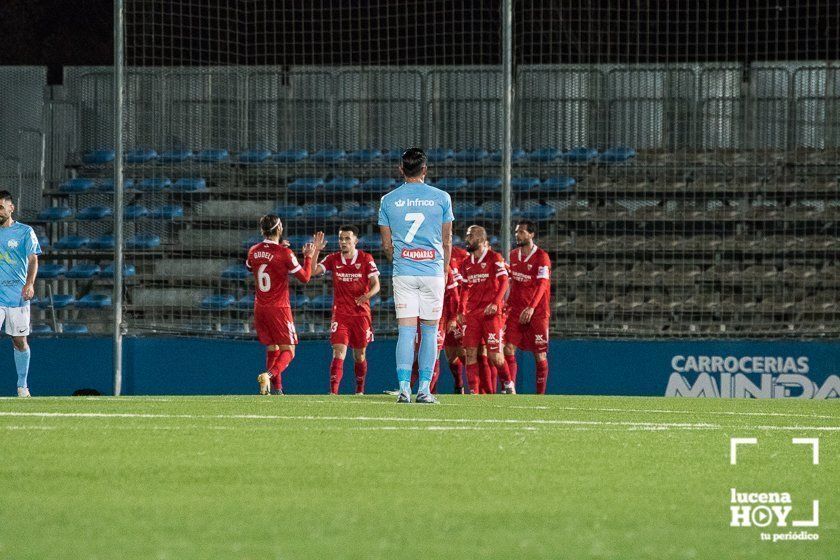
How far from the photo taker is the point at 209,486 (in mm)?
5383

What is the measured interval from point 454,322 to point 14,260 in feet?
15.4

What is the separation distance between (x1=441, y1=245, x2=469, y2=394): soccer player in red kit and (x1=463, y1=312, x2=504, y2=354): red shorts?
16 cm

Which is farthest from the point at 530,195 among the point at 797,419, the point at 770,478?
the point at 770,478

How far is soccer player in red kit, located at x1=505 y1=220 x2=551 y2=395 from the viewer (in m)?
15.2

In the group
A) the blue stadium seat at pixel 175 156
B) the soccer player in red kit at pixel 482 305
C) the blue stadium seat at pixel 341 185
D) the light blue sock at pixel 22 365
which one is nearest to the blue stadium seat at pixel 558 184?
the blue stadium seat at pixel 341 185

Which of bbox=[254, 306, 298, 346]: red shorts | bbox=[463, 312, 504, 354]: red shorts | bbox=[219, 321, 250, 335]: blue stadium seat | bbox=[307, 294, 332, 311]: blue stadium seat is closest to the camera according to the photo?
bbox=[254, 306, 298, 346]: red shorts

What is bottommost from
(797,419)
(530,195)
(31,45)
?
(797,419)

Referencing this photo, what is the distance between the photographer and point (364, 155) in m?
19.7

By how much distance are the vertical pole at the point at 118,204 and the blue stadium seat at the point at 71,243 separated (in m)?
4.19

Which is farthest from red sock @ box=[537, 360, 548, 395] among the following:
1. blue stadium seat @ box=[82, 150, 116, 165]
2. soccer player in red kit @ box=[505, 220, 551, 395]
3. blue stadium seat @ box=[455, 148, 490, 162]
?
blue stadium seat @ box=[82, 150, 116, 165]

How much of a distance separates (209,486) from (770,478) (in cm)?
234

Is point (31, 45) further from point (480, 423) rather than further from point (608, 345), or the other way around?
point (480, 423)

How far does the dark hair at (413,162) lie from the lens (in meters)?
9.98

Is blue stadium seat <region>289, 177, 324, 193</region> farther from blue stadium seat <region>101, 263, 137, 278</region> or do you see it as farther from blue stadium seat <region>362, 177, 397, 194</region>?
blue stadium seat <region>101, 263, 137, 278</region>
